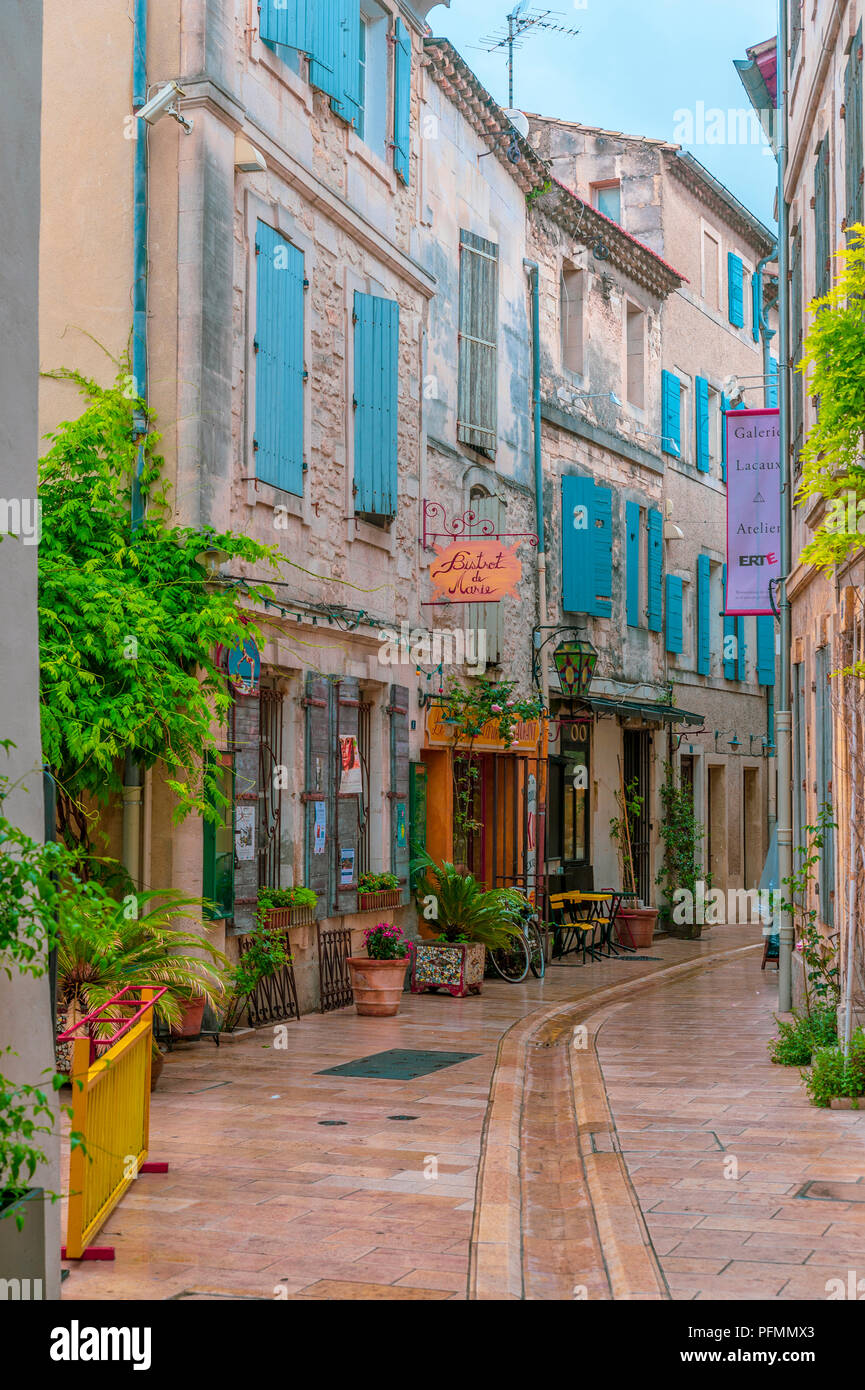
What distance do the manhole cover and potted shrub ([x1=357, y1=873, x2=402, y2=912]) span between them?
294 cm

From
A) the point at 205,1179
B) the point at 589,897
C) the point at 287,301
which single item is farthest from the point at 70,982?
the point at 589,897

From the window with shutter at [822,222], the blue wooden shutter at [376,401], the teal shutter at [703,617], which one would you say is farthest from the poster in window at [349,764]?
the teal shutter at [703,617]

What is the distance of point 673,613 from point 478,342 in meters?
7.21

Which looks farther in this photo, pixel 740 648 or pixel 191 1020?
pixel 740 648

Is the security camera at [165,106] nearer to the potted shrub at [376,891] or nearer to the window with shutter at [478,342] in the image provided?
the window with shutter at [478,342]

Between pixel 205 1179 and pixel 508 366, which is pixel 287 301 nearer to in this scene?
pixel 508 366

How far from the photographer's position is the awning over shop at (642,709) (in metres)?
18.8

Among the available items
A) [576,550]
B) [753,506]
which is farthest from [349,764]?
[576,550]

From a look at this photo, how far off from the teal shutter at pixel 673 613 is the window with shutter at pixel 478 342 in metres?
6.32

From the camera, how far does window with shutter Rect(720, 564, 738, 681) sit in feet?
83.0

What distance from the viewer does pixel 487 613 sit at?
1656 cm

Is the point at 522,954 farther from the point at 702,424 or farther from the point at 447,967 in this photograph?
the point at 702,424

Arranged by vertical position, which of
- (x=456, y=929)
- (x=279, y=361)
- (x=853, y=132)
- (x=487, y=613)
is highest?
(x=853, y=132)
